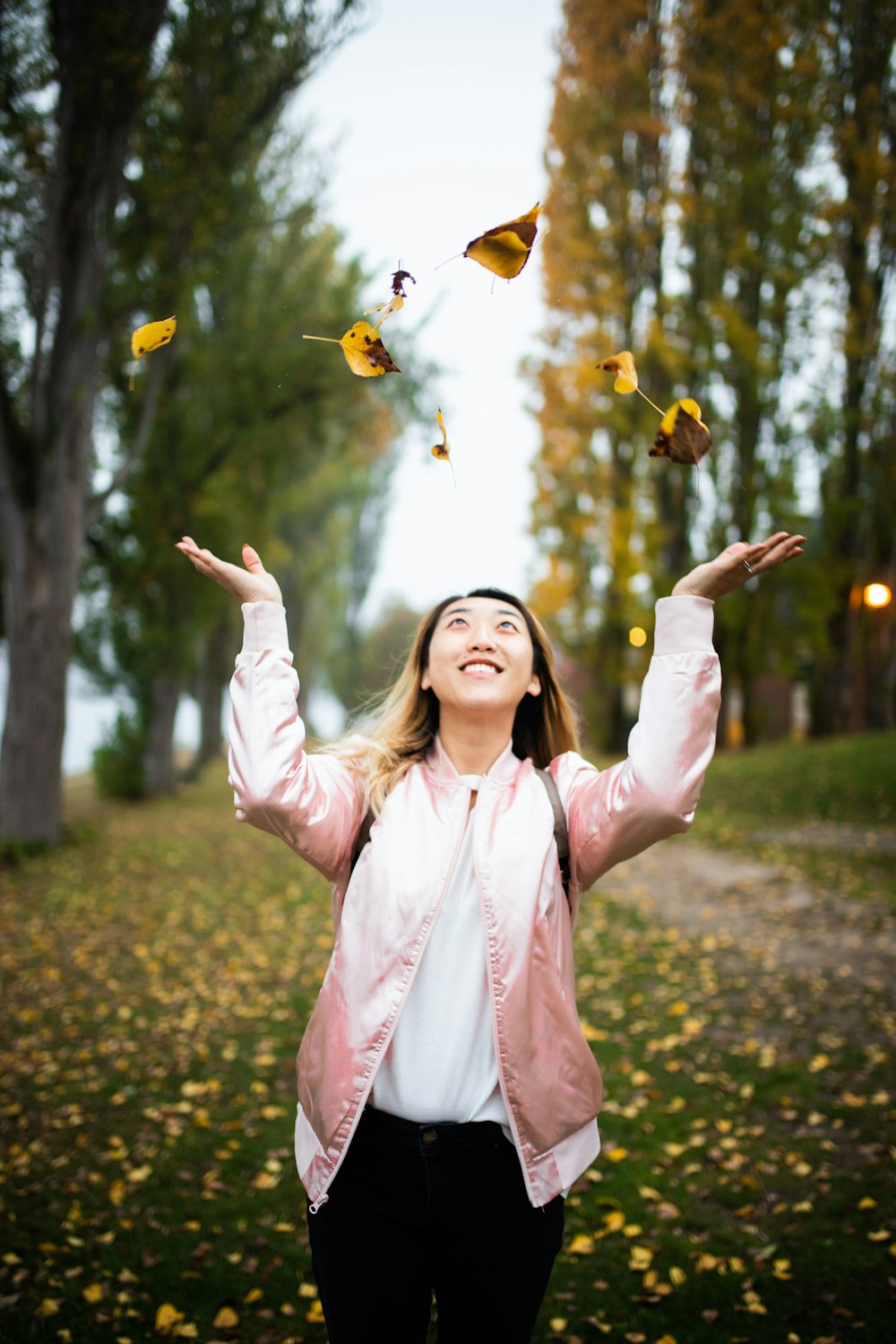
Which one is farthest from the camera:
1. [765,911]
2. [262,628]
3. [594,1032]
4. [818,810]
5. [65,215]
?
[818,810]

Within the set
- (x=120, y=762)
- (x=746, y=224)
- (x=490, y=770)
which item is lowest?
(x=120, y=762)

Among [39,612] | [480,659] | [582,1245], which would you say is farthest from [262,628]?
[39,612]

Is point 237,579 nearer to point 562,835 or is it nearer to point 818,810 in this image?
point 562,835

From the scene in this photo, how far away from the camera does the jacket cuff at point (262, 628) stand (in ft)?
6.24

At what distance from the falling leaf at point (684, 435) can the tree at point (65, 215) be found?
30.9 ft

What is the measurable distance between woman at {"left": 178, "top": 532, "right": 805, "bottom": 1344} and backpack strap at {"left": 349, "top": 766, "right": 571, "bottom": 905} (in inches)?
1.0

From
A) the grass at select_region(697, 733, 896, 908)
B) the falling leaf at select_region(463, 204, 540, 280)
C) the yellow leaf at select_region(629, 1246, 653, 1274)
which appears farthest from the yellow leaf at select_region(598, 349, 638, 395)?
the grass at select_region(697, 733, 896, 908)

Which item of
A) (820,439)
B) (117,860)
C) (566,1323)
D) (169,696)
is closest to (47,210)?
(117,860)

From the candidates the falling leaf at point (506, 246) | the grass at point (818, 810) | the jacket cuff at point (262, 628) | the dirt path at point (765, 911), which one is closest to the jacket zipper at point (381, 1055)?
the jacket cuff at point (262, 628)

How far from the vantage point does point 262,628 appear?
6.25 ft

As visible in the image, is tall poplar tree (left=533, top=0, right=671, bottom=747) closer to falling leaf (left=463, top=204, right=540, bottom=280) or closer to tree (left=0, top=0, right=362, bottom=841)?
tree (left=0, top=0, right=362, bottom=841)

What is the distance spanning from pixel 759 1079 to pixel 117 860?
8225 mm

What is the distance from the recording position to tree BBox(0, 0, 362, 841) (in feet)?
29.5

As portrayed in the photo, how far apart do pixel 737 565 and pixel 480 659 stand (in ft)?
2.03
